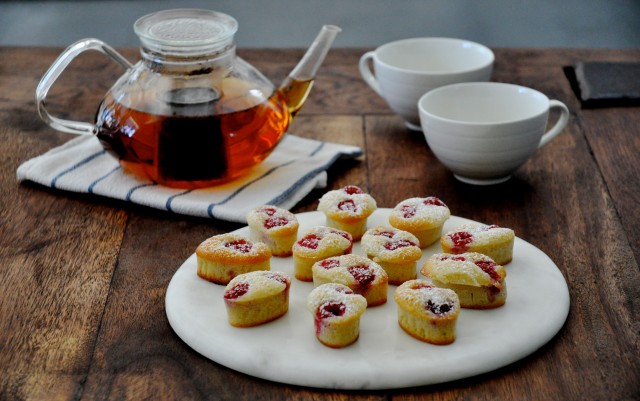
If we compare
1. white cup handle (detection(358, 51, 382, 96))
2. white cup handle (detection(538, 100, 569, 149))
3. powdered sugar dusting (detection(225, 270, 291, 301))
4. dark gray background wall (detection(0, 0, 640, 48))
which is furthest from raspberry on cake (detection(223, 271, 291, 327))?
dark gray background wall (detection(0, 0, 640, 48))

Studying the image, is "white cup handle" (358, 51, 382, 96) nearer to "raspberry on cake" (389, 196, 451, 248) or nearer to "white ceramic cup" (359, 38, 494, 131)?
"white ceramic cup" (359, 38, 494, 131)

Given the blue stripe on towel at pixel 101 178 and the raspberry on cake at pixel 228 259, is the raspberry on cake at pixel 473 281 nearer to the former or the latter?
the raspberry on cake at pixel 228 259

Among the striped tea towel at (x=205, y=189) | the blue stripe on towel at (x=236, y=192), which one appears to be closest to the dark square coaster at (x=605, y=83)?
the striped tea towel at (x=205, y=189)

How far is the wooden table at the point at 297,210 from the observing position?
947 millimetres

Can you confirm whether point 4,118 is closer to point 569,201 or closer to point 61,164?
point 61,164

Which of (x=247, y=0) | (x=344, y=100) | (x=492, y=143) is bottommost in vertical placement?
(x=247, y=0)

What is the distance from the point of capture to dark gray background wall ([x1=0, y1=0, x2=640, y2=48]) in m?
4.02

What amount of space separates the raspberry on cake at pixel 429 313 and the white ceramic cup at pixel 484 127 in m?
0.44

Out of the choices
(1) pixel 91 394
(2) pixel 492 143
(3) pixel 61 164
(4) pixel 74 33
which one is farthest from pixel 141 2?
(1) pixel 91 394

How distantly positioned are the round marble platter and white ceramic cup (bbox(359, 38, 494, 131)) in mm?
577

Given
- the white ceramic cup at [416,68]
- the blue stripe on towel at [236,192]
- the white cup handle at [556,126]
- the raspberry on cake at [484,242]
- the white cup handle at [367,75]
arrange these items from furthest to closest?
the white cup handle at [367,75], the white ceramic cup at [416,68], the white cup handle at [556,126], the blue stripe on towel at [236,192], the raspberry on cake at [484,242]

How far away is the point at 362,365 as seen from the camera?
95cm

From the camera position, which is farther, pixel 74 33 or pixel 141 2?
pixel 141 2

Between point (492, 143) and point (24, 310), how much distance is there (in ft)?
2.40
